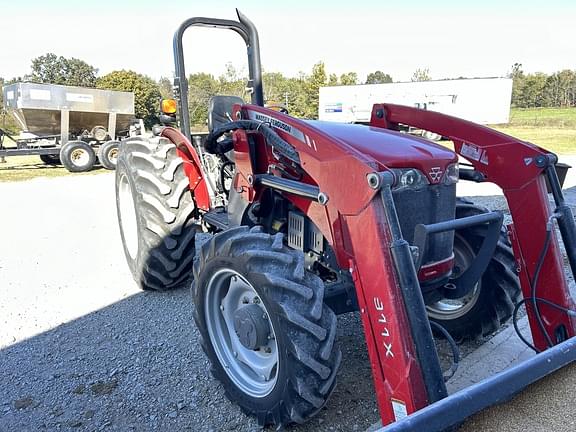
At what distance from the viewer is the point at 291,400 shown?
7.44 feet

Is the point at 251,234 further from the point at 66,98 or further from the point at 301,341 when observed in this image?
the point at 66,98

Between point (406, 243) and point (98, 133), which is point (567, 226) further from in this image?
point (98, 133)

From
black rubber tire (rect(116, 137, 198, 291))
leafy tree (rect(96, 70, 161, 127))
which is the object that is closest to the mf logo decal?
black rubber tire (rect(116, 137, 198, 291))

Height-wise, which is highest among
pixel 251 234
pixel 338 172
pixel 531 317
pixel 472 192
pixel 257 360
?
pixel 338 172

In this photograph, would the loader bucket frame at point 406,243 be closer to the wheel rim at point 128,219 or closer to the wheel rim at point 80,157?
the wheel rim at point 128,219

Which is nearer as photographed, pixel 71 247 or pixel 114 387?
pixel 114 387

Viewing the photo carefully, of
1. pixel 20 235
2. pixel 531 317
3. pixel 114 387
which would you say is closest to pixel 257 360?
pixel 114 387

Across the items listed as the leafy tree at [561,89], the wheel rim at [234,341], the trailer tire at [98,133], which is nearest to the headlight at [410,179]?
the wheel rim at [234,341]

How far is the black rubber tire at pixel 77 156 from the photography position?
13.9 metres

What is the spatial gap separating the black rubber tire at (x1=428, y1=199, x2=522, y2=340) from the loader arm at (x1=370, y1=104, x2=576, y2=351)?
0.23 metres

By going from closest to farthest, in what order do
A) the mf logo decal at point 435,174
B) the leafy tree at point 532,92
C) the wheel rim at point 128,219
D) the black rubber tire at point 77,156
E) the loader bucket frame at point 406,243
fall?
the loader bucket frame at point 406,243
the mf logo decal at point 435,174
the wheel rim at point 128,219
the black rubber tire at point 77,156
the leafy tree at point 532,92

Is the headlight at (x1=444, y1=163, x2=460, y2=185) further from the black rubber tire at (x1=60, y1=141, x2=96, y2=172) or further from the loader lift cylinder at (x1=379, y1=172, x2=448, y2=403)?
the black rubber tire at (x1=60, y1=141, x2=96, y2=172)

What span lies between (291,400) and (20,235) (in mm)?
5785

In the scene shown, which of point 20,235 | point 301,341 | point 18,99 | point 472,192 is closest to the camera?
point 301,341
